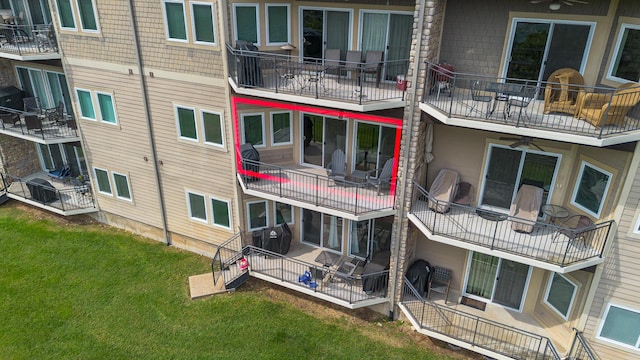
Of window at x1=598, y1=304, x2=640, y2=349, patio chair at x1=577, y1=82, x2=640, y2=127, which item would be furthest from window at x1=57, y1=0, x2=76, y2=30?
window at x1=598, y1=304, x2=640, y2=349

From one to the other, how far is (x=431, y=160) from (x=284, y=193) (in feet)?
17.2

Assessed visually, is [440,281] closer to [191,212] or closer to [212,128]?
[212,128]

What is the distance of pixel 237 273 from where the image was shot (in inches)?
649

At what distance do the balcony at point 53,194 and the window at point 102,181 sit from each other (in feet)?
3.55

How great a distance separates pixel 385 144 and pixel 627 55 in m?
7.20

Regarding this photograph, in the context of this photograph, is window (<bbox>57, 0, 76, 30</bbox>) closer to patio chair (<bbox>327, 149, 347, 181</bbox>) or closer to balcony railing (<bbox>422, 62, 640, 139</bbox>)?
patio chair (<bbox>327, 149, 347, 181</bbox>)

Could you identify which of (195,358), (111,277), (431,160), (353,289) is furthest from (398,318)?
(111,277)

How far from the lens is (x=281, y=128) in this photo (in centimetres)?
1627

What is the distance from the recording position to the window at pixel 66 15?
16609 mm

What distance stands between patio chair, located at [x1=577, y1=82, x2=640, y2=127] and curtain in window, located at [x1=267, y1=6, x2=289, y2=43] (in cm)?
966

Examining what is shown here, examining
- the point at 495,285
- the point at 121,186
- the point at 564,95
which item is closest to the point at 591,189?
the point at 564,95

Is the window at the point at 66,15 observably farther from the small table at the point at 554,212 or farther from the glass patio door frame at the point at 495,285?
the small table at the point at 554,212

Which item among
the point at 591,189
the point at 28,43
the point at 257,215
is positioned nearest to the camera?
the point at 591,189

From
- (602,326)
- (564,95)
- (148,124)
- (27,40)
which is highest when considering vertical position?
(27,40)
